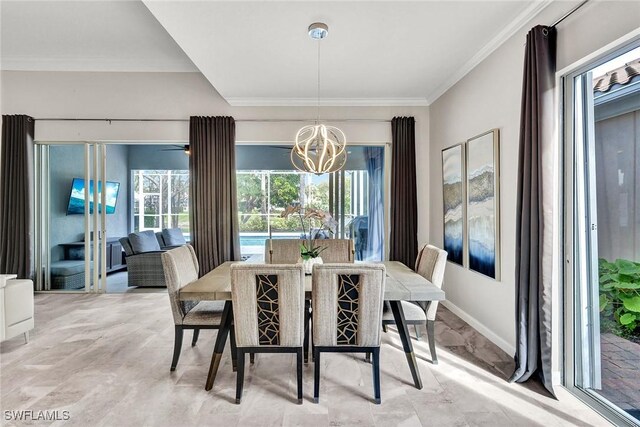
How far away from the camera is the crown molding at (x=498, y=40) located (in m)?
2.47

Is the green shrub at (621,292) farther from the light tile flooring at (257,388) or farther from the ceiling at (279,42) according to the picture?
the ceiling at (279,42)

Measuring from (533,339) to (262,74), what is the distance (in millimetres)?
3623

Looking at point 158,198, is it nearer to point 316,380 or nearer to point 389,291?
point 316,380

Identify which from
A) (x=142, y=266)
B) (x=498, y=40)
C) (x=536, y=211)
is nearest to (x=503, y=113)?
(x=498, y=40)

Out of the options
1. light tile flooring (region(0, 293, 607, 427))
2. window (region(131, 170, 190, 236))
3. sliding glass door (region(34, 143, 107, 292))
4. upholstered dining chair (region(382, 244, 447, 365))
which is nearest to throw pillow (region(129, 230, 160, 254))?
sliding glass door (region(34, 143, 107, 292))

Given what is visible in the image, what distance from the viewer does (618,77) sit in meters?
1.98

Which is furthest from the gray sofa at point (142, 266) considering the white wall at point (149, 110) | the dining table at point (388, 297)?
the dining table at point (388, 297)

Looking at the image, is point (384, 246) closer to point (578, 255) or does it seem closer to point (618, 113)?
point (578, 255)

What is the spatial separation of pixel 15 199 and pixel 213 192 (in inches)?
105

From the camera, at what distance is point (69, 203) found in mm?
5055

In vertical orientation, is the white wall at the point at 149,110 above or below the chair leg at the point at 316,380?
above

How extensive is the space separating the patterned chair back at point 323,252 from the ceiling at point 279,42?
191cm

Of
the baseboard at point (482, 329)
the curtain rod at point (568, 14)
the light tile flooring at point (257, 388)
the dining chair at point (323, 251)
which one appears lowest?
the light tile flooring at point (257, 388)

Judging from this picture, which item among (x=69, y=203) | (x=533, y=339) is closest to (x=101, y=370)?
(x=533, y=339)
